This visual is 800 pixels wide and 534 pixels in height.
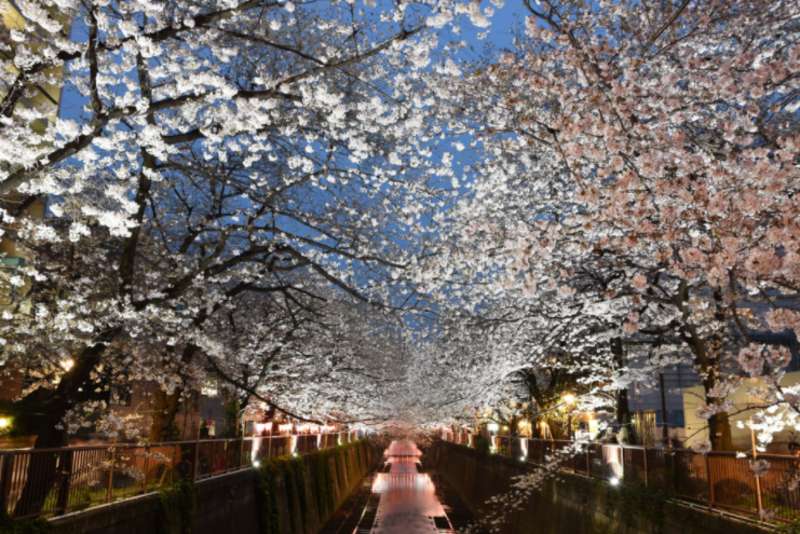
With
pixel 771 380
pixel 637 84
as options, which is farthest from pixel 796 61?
pixel 771 380

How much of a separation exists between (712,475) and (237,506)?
13.0m

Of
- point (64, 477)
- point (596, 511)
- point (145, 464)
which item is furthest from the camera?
point (596, 511)

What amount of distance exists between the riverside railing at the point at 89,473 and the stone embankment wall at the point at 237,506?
30cm

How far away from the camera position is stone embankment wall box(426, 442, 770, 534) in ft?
34.6

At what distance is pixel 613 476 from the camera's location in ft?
51.0

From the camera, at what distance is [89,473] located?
10211 mm

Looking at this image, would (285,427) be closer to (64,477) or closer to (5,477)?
(64,477)

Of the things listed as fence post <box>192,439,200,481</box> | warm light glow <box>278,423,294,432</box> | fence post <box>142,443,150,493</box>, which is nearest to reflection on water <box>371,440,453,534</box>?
warm light glow <box>278,423,294,432</box>

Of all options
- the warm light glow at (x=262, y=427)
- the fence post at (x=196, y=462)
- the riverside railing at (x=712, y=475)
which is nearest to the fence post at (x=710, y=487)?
the riverside railing at (x=712, y=475)

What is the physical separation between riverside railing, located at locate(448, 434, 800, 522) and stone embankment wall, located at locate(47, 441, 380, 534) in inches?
375

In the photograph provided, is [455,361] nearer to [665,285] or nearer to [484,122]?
[665,285]

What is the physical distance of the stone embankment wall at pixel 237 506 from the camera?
10328 mm

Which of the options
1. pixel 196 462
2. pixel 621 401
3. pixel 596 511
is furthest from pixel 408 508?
pixel 196 462

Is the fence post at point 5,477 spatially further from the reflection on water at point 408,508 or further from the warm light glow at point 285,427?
the warm light glow at point 285,427
